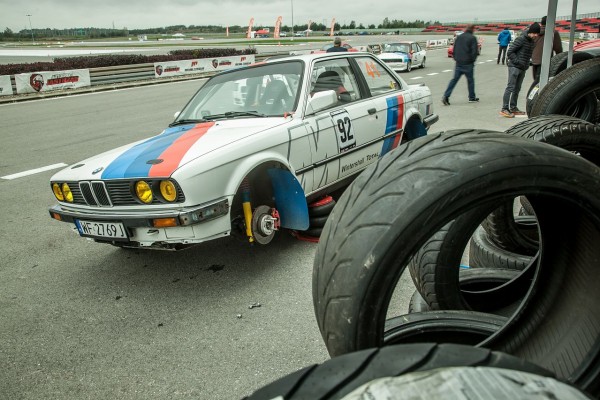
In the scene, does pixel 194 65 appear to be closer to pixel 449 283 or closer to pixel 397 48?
pixel 397 48

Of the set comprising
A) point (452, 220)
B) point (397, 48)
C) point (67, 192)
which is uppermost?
point (397, 48)

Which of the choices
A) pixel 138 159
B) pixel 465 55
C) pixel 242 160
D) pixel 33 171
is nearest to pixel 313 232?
pixel 242 160

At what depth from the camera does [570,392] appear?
96cm

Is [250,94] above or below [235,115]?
above

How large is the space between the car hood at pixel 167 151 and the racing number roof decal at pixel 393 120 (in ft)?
5.05

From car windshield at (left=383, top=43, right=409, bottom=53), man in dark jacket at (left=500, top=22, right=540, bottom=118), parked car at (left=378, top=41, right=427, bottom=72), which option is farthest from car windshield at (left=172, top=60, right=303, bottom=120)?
car windshield at (left=383, top=43, right=409, bottom=53)

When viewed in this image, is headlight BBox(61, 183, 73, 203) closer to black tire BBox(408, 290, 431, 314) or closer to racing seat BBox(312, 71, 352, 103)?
A: racing seat BBox(312, 71, 352, 103)

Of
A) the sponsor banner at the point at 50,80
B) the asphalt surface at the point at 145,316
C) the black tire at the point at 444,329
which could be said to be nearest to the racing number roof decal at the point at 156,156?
the asphalt surface at the point at 145,316

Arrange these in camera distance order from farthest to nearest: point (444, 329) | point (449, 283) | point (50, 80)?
point (50, 80), point (449, 283), point (444, 329)

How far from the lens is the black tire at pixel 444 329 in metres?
1.78

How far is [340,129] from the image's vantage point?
427cm

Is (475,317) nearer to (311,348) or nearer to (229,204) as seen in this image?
(311,348)

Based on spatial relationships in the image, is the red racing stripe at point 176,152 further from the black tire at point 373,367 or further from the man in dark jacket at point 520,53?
the man in dark jacket at point 520,53

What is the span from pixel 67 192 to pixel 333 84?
259 cm
